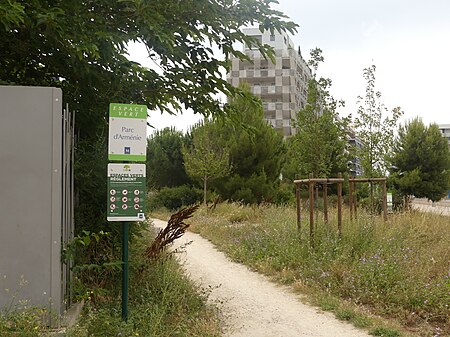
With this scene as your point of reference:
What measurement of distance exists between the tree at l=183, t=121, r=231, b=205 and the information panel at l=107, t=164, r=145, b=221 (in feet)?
48.4

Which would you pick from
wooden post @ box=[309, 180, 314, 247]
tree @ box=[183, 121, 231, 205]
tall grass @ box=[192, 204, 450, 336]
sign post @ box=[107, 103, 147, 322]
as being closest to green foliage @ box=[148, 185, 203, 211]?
tree @ box=[183, 121, 231, 205]

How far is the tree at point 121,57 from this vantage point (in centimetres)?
500

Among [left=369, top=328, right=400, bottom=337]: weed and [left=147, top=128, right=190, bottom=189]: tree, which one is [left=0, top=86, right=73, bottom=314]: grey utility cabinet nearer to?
[left=369, top=328, right=400, bottom=337]: weed

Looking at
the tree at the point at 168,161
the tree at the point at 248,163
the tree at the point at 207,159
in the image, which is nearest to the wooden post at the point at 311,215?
the tree at the point at 207,159

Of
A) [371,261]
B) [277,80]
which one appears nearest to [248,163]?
[371,261]

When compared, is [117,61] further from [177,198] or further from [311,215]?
[177,198]

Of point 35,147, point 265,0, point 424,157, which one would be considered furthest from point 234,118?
point 424,157

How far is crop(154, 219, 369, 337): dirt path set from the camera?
5.62 meters

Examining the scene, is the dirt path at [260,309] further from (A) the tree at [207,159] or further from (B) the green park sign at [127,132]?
(A) the tree at [207,159]

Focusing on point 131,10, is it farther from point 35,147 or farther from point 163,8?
point 35,147

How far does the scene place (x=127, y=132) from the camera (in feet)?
15.4

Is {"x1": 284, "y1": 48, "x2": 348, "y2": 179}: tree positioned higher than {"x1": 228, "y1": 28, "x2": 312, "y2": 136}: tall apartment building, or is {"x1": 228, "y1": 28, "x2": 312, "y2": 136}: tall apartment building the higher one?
{"x1": 228, "y1": 28, "x2": 312, "y2": 136}: tall apartment building

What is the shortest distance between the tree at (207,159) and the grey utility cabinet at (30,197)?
1519 centimetres

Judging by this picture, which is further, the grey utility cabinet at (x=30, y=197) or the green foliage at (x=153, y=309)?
the green foliage at (x=153, y=309)
